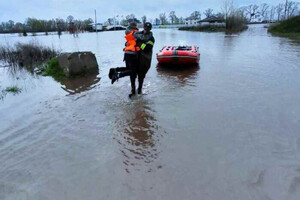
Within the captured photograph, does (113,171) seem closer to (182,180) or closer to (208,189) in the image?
(182,180)

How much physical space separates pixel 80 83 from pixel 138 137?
470 centimetres

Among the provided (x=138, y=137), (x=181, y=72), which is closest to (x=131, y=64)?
(x=138, y=137)

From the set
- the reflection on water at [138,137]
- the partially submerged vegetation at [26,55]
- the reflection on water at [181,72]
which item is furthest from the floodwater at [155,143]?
the partially submerged vegetation at [26,55]

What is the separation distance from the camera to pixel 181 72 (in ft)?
32.1

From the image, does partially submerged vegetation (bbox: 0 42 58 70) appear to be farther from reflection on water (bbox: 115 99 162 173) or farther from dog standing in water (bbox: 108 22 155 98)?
reflection on water (bbox: 115 99 162 173)

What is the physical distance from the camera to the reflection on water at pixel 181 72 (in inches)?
337

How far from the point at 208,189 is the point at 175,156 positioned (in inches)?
31.5

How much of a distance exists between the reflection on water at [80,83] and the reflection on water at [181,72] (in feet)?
8.09

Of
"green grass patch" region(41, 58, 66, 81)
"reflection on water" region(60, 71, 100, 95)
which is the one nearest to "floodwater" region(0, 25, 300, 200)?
"reflection on water" region(60, 71, 100, 95)

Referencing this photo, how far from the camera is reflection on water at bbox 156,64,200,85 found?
28.0ft

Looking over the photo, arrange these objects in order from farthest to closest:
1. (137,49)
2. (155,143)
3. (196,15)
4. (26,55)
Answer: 1. (196,15)
2. (26,55)
3. (137,49)
4. (155,143)

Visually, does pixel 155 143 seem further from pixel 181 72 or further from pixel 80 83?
pixel 181 72

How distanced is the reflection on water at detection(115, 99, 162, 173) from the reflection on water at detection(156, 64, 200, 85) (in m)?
3.06

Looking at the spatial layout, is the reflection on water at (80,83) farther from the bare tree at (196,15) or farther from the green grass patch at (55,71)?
the bare tree at (196,15)
